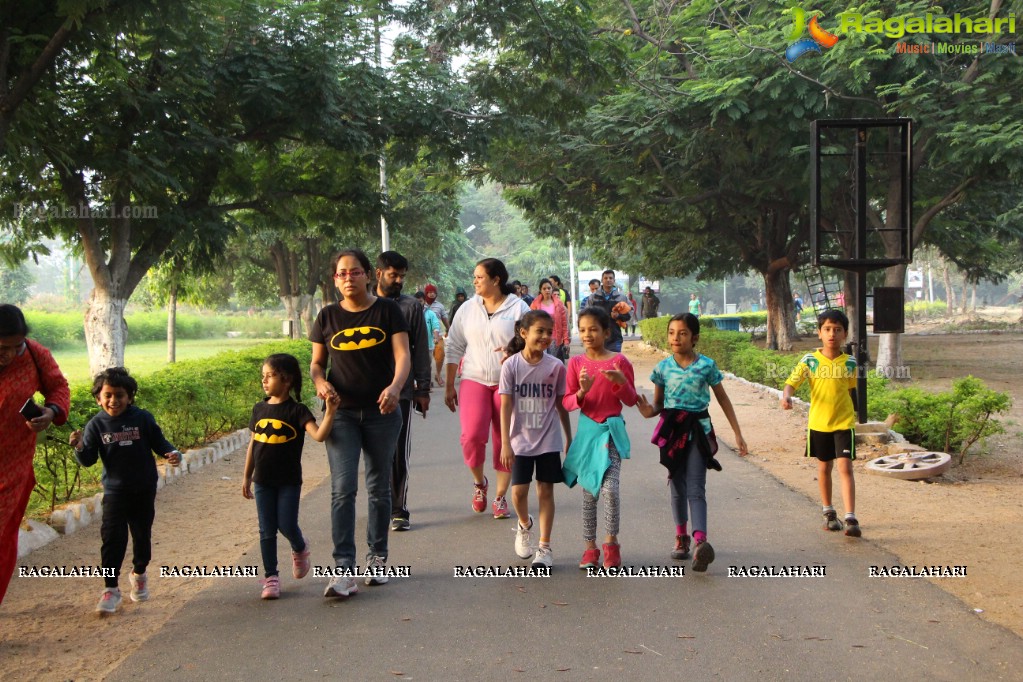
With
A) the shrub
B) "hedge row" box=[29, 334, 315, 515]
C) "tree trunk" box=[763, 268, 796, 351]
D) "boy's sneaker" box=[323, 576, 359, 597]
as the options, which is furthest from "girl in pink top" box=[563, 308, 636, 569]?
"tree trunk" box=[763, 268, 796, 351]

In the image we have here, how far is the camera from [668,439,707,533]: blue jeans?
6.02 metres

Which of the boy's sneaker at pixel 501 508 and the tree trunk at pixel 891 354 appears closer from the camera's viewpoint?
the boy's sneaker at pixel 501 508

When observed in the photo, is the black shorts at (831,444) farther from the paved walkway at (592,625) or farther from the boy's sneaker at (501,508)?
the boy's sneaker at (501,508)

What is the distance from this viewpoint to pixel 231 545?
23.0 feet

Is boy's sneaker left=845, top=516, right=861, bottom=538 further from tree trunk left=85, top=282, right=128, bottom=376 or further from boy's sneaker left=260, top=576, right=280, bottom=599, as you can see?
tree trunk left=85, top=282, right=128, bottom=376

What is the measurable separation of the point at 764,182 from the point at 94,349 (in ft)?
43.3

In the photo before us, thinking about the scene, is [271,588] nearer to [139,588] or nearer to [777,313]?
[139,588]

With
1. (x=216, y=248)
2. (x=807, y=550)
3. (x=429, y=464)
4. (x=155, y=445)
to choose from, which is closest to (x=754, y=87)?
(x=216, y=248)

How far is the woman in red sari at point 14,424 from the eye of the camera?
195 inches

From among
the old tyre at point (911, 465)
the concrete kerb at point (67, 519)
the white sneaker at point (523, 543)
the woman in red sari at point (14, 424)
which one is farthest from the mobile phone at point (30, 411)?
the old tyre at point (911, 465)

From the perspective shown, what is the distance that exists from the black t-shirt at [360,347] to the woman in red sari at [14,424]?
4.38ft

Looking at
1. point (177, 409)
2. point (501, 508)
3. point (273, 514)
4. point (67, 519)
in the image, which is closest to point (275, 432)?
point (273, 514)

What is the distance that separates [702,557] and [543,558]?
0.87 metres

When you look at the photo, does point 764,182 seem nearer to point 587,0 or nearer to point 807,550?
point 587,0
